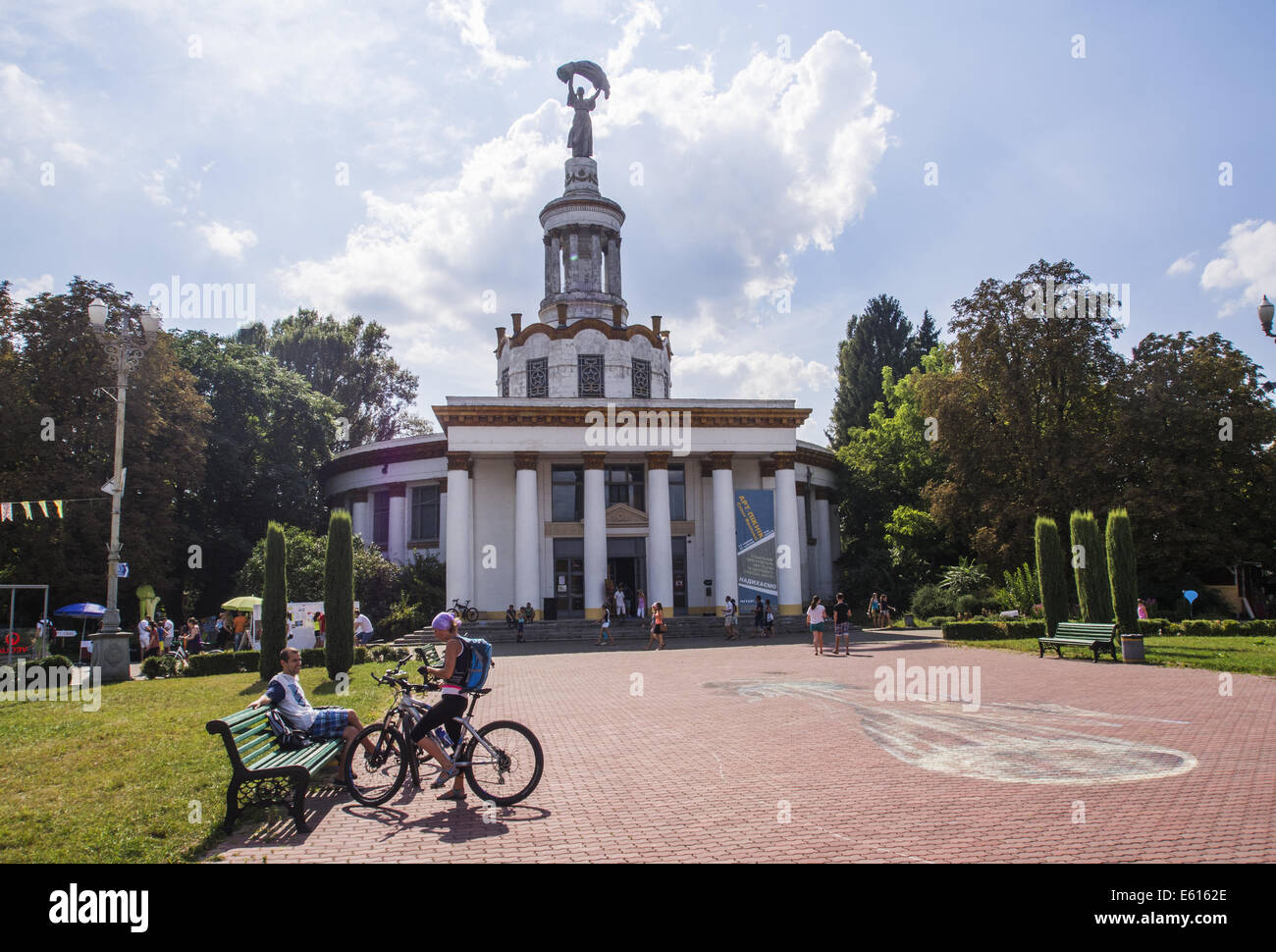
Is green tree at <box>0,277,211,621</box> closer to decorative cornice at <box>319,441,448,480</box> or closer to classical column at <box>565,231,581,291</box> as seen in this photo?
decorative cornice at <box>319,441,448,480</box>

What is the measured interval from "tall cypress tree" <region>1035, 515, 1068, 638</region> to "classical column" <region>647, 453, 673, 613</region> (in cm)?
1586

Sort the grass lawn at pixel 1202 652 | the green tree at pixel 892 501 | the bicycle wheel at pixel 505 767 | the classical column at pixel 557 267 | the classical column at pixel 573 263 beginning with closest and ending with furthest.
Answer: the bicycle wheel at pixel 505 767, the grass lawn at pixel 1202 652, the green tree at pixel 892 501, the classical column at pixel 573 263, the classical column at pixel 557 267

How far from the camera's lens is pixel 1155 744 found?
31.7 ft

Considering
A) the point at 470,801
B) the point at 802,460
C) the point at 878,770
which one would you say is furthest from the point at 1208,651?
the point at 802,460

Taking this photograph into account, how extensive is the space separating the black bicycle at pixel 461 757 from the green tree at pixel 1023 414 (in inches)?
1172

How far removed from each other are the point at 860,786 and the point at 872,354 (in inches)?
2180

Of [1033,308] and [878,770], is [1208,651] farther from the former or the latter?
[1033,308]

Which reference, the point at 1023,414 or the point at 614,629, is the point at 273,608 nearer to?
the point at 614,629

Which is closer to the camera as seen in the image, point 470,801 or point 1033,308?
point 470,801

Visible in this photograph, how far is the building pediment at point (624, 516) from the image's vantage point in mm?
37938

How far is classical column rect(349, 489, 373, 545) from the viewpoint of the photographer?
4312 cm

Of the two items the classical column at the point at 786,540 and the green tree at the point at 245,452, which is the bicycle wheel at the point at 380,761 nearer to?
the classical column at the point at 786,540

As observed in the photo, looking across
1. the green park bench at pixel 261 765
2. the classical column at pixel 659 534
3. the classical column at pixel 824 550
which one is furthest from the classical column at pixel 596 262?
the green park bench at pixel 261 765
